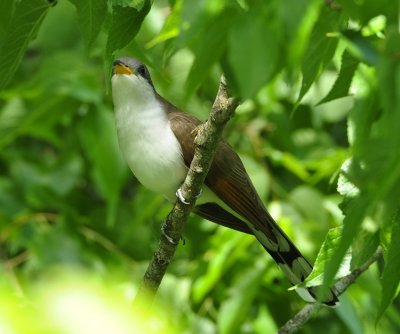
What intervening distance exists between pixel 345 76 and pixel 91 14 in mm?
684

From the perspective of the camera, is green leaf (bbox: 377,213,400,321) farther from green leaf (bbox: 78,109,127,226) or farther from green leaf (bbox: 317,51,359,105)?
green leaf (bbox: 78,109,127,226)

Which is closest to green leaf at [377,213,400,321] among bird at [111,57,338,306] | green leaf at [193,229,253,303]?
bird at [111,57,338,306]

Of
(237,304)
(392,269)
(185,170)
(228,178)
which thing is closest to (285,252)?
(237,304)

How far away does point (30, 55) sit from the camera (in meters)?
6.49

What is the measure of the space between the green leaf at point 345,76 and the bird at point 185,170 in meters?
1.13

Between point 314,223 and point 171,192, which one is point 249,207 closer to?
point 171,192

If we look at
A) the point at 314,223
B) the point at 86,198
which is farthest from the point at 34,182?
the point at 314,223

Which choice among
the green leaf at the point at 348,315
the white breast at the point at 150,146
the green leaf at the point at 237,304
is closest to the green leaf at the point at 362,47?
the white breast at the point at 150,146

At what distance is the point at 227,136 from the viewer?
219 inches

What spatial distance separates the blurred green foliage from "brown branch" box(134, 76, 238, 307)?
194 mm

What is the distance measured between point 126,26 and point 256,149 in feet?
11.1

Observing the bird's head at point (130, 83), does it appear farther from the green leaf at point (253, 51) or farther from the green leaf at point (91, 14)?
the green leaf at point (253, 51)

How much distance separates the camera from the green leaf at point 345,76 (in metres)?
2.10

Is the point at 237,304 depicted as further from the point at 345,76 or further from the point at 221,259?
the point at 345,76
